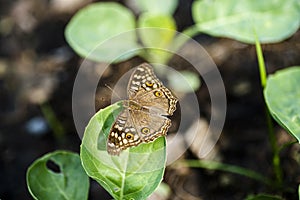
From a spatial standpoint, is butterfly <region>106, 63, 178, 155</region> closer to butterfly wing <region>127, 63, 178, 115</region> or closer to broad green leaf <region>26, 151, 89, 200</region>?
butterfly wing <region>127, 63, 178, 115</region>

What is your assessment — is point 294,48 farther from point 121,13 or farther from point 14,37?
point 14,37

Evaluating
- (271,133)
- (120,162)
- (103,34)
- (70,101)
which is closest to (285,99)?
(271,133)

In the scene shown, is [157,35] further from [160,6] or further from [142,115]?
[142,115]

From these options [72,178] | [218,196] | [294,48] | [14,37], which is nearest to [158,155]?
[72,178]

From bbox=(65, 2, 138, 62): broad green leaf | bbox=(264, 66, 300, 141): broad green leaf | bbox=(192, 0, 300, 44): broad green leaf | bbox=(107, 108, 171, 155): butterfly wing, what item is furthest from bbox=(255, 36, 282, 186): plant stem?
bbox=(65, 2, 138, 62): broad green leaf

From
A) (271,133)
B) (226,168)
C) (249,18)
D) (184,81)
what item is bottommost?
(226,168)

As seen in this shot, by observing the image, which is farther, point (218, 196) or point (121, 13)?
point (121, 13)
